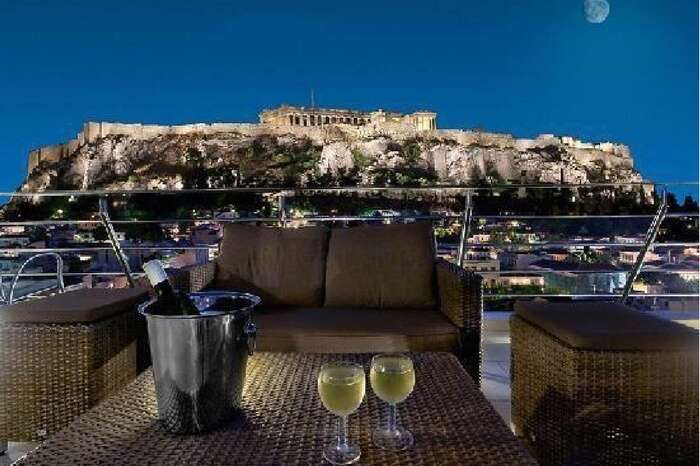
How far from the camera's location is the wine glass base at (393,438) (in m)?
0.97

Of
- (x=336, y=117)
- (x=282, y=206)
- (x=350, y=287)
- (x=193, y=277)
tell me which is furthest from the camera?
(x=336, y=117)

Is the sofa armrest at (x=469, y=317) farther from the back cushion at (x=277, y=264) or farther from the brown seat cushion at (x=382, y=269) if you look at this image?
the back cushion at (x=277, y=264)

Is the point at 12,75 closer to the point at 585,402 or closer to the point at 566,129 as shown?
the point at 566,129

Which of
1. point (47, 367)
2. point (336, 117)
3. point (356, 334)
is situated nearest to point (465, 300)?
point (356, 334)

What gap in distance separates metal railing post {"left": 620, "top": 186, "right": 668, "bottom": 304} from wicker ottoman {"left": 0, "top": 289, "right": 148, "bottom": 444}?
7.73 feet

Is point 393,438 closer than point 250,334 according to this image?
Yes

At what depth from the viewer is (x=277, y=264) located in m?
2.33

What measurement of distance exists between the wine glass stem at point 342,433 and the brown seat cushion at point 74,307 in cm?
102

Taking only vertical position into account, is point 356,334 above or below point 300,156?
below

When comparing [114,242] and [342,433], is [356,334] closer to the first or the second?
[342,433]

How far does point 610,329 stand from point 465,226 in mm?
1450

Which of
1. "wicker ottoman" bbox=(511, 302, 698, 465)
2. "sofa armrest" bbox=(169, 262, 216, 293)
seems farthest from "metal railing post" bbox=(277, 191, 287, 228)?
"wicker ottoman" bbox=(511, 302, 698, 465)

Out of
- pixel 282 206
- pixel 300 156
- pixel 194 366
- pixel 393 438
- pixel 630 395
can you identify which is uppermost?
pixel 300 156

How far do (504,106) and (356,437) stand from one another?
44.2m
